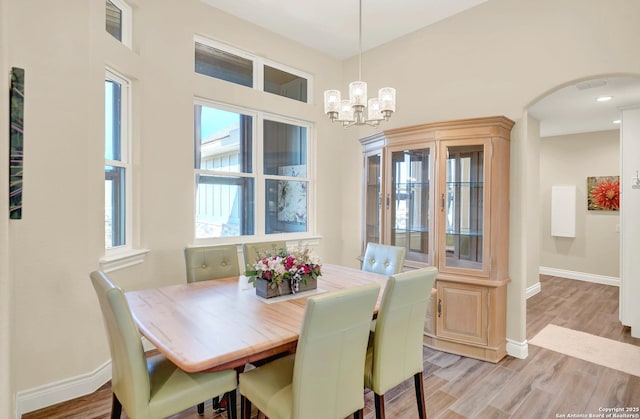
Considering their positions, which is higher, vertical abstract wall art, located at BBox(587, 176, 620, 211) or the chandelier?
the chandelier

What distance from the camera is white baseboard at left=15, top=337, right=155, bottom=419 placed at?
7.32ft

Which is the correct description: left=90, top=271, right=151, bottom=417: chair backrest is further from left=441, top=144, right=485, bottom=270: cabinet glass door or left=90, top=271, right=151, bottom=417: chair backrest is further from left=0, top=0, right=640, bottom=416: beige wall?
left=441, top=144, right=485, bottom=270: cabinet glass door

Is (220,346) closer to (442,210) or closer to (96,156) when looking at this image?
(96,156)

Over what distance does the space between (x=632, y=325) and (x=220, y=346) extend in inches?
173

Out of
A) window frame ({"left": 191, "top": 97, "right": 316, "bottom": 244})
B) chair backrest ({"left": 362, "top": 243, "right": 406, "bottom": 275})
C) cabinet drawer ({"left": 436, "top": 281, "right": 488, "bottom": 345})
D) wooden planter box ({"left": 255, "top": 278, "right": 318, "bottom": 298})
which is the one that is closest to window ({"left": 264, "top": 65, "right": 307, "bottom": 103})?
window frame ({"left": 191, "top": 97, "right": 316, "bottom": 244})

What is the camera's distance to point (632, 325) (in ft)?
11.8

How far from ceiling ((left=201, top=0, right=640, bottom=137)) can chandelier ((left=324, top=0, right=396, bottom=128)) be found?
139 cm

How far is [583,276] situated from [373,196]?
16.5 feet

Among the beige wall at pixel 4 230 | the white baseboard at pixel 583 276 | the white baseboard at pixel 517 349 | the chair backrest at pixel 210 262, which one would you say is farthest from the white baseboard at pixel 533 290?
the beige wall at pixel 4 230

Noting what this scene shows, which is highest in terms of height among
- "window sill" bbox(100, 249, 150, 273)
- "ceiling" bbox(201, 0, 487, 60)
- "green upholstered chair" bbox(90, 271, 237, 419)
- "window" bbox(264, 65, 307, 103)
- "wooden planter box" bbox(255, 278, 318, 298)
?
"ceiling" bbox(201, 0, 487, 60)

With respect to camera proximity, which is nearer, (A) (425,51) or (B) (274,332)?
(B) (274,332)

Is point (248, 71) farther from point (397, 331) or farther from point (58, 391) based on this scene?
point (58, 391)

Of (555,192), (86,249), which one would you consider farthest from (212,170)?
(555,192)

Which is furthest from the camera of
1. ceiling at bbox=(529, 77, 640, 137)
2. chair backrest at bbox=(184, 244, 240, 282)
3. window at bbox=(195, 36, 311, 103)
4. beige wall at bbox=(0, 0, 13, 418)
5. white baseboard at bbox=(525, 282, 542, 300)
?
white baseboard at bbox=(525, 282, 542, 300)
